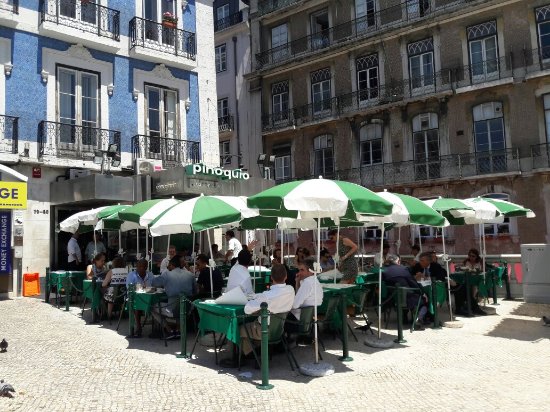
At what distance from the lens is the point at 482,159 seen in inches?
913

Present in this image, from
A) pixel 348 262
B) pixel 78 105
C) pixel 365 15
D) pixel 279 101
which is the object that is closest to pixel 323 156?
pixel 279 101

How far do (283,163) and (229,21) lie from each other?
414 inches

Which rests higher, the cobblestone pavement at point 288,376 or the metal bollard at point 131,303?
the metal bollard at point 131,303

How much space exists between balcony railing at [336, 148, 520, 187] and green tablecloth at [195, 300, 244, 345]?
19197 millimetres

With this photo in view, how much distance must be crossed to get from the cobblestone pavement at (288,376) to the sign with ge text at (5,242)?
17.1ft

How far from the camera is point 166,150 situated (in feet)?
59.1

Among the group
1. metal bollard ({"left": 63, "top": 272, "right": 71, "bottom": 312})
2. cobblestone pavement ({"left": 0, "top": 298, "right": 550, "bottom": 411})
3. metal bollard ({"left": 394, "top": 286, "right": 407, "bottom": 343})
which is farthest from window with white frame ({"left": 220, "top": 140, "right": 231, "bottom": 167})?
metal bollard ({"left": 394, "top": 286, "right": 407, "bottom": 343})

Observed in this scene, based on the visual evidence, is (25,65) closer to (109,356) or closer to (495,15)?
(109,356)

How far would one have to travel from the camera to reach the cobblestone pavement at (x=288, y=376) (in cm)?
538

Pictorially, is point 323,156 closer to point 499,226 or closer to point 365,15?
point 365,15

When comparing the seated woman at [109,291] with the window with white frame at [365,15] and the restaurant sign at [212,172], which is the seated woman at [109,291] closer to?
the restaurant sign at [212,172]

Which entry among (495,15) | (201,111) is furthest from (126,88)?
(495,15)

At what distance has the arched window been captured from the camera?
24484 mm

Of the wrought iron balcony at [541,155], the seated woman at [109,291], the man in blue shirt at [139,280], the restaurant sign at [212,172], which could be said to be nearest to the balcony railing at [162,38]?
the restaurant sign at [212,172]
